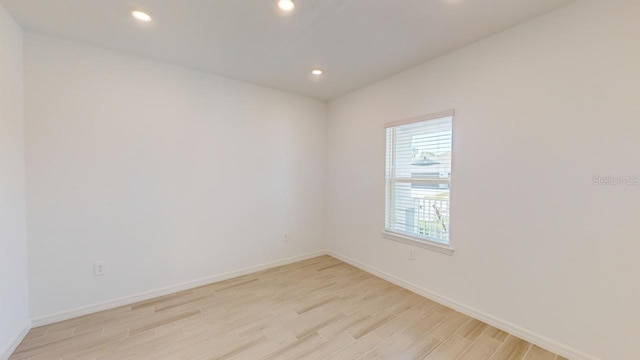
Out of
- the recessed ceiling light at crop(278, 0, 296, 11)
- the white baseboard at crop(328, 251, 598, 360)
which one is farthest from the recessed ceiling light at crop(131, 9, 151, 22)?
the white baseboard at crop(328, 251, 598, 360)

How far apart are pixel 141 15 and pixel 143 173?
1.50 metres

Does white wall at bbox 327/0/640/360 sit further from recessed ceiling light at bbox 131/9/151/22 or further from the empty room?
recessed ceiling light at bbox 131/9/151/22

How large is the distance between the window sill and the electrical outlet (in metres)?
3.08

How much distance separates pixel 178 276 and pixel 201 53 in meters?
2.47

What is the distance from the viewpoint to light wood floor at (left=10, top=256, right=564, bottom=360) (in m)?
1.91

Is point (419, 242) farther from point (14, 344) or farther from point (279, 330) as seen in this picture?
point (14, 344)

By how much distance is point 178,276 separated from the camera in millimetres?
2932

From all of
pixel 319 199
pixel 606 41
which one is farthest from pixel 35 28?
pixel 606 41

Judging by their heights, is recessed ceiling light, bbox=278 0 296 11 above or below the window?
above

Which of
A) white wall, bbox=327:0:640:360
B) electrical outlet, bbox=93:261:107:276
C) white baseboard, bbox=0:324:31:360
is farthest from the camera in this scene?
electrical outlet, bbox=93:261:107:276

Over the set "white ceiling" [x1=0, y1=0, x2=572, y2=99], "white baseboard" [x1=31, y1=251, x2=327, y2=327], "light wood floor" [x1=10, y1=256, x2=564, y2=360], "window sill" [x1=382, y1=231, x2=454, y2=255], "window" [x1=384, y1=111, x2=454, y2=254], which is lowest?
"light wood floor" [x1=10, y1=256, x2=564, y2=360]

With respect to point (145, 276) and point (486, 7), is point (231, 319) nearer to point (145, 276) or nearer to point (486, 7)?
point (145, 276)

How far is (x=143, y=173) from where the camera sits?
8.90ft

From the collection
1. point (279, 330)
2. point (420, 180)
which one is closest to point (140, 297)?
point (279, 330)
